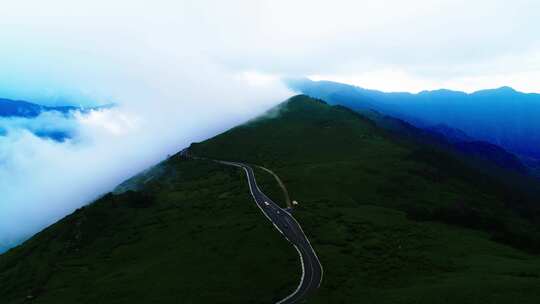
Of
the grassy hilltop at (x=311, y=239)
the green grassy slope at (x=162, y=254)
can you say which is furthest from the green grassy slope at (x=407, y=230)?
the green grassy slope at (x=162, y=254)

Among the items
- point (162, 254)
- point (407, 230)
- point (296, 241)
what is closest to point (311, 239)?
point (296, 241)

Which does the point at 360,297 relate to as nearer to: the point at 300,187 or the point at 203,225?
the point at 203,225

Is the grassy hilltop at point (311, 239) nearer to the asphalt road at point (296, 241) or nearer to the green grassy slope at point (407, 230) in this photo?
the green grassy slope at point (407, 230)

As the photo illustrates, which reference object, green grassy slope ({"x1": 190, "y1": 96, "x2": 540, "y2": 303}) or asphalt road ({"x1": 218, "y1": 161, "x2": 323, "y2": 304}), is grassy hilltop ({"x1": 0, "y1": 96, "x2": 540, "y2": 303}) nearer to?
green grassy slope ({"x1": 190, "y1": 96, "x2": 540, "y2": 303})

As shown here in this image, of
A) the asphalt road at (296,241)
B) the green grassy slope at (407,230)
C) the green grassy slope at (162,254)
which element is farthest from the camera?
the green grassy slope at (162,254)

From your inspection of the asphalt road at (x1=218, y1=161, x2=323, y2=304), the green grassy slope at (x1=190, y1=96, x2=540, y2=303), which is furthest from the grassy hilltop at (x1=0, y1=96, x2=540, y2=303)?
the asphalt road at (x1=218, y1=161, x2=323, y2=304)
